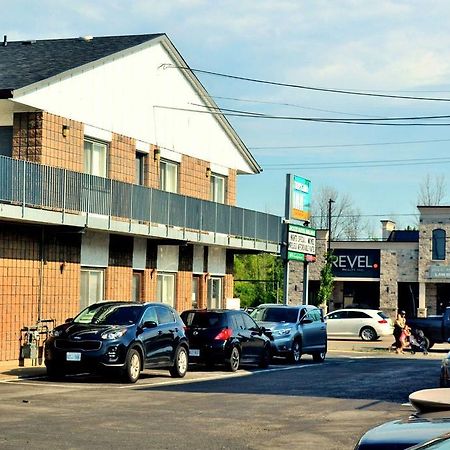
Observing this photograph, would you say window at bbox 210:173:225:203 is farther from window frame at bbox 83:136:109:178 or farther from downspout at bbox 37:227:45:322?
downspout at bbox 37:227:45:322

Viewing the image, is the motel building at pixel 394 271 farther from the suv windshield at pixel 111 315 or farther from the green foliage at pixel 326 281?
the suv windshield at pixel 111 315

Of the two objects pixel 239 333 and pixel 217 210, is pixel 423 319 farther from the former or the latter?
pixel 239 333

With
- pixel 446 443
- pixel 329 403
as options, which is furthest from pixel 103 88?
pixel 446 443

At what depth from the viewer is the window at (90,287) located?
30.0m

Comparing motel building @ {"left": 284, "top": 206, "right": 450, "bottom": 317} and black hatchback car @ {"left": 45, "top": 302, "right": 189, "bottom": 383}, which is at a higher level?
motel building @ {"left": 284, "top": 206, "right": 450, "bottom": 317}

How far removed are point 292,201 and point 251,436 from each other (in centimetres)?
2889

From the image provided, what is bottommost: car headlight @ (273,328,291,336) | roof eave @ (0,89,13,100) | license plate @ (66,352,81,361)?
license plate @ (66,352,81,361)

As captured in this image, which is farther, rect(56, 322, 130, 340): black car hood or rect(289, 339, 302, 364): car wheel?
rect(289, 339, 302, 364): car wheel

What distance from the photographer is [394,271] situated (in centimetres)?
6456

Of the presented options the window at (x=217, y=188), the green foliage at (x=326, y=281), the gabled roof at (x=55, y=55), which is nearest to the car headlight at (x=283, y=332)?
the gabled roof at (x=55, y=55)

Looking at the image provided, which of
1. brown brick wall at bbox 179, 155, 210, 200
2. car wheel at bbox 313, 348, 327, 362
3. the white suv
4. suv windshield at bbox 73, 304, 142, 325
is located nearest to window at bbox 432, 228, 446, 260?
the white suv

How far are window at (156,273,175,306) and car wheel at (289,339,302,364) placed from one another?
5.82m

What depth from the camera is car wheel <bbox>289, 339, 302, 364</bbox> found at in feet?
101

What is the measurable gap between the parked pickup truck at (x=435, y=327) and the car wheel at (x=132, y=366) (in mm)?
20379
